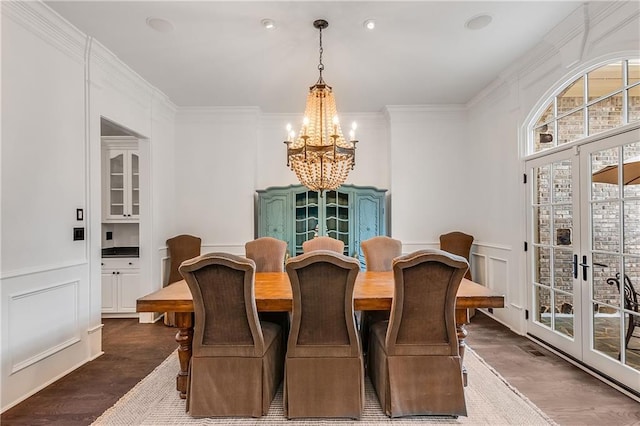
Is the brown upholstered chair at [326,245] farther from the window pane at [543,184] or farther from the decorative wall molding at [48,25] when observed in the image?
the decorative wall molding at [48,25]

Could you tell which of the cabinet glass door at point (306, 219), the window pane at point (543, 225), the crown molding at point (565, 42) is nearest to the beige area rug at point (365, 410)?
the window pane at point (543, 225)

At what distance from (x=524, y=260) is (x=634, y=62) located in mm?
1986

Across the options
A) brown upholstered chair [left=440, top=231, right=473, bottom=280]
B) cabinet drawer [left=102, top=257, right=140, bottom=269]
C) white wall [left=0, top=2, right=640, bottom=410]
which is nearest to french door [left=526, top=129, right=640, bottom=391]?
white wall [left=0, top=2, right=640, bottom=410]

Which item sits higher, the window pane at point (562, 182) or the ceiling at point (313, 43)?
A: the ceiling at point (313, 43)

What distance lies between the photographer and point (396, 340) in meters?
2.27

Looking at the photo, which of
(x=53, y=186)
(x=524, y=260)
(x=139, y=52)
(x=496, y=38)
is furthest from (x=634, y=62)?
(x=53, y=186)

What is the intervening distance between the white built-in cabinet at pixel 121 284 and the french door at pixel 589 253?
4.56 m

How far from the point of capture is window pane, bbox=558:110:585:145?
9.95ft

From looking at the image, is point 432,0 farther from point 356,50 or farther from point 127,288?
point 127,288

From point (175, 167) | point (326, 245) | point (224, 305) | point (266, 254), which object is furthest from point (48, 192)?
point (175, 167)

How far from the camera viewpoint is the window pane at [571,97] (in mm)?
3062

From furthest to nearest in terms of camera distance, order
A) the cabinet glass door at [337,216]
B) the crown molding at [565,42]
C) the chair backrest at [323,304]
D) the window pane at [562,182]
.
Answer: the cabinet glass door at [337,216], the window pane at [562,182], the crown molding at [565,42], the chair backrest at [323,304]

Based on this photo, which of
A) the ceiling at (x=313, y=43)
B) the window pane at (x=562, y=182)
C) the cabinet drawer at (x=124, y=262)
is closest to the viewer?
the ceiling at (x=313, y=43)

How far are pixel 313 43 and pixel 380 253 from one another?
81.7 inches
